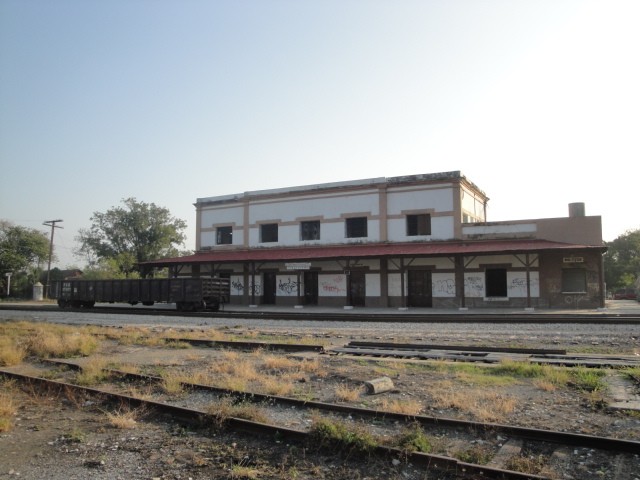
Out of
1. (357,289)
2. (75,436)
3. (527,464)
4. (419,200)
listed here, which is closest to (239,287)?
(357,289)

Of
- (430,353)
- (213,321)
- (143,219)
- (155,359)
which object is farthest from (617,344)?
(143,219)

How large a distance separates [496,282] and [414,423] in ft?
76.1

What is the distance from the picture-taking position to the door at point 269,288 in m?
33.9

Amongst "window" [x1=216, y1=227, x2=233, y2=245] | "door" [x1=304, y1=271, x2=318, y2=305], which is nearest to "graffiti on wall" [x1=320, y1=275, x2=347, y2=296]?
"door" [x1=304, y1=271, x2=318, y2=305]

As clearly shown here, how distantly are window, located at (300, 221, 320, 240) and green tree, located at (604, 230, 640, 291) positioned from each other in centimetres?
4881

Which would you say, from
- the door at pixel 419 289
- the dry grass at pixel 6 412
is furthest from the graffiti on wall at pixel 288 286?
the dry grass at pixel 6 412

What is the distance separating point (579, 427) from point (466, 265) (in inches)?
835

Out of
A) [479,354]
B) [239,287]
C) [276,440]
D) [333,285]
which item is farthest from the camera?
[239,287]

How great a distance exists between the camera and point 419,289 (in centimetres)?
2942

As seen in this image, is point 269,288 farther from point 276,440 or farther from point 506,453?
point 506,453

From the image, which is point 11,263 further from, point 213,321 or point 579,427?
point 579,427

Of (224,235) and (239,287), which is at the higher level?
(224,235)

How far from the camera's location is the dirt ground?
4.95m

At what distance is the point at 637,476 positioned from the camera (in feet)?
14.8
